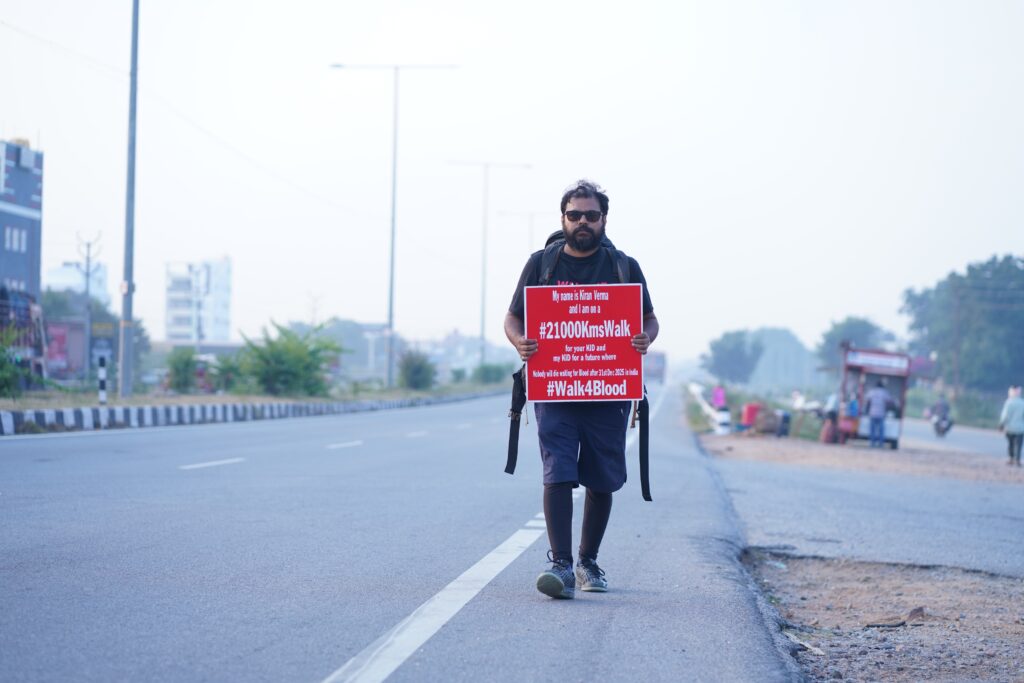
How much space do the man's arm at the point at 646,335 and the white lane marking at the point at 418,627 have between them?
4.89 feet

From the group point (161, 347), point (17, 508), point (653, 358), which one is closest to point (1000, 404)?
point (653, 358)

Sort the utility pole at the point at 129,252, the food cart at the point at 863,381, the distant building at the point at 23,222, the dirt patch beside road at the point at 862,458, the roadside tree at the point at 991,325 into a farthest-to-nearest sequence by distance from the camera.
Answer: the roadside tree at the point at 991,325 < the distant building at the point at 23,222 < the food cart at the point at 863,381 < the utility pole at the point at 129,252 < the dirt patch beside road at the point at 862,458

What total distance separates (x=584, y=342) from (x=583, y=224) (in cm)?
64

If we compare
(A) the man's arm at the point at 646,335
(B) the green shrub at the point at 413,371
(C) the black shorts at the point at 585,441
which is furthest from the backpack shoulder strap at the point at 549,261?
(B) the green shrub at the point at 413,371

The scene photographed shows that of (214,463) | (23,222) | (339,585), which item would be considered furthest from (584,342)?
(23,222)

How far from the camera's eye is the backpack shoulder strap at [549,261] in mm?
6117

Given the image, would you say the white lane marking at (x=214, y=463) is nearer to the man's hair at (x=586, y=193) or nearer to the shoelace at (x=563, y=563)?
the shoelace at (x=563, y=563)

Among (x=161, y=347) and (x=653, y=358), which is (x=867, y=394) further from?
(x=161, y=347)

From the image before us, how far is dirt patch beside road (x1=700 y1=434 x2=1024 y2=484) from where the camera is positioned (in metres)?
21.4

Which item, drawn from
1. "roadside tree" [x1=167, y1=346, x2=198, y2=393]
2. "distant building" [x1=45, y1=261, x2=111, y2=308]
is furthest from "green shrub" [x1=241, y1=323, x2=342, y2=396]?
"distant building" [x1=45, y1=261, x2=111, y2=308]

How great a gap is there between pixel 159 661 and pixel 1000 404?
79235mm

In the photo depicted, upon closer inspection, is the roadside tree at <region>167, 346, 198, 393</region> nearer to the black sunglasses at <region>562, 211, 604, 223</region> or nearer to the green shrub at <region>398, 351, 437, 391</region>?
the green shrub at <region>398, 351, 437, 391</region>

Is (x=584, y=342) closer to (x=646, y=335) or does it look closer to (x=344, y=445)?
(x=646, y=335)

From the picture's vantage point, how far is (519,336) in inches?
243
